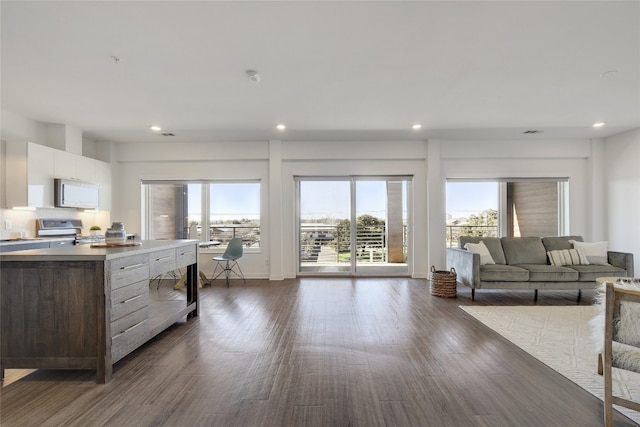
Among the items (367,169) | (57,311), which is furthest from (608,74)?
(57,311)

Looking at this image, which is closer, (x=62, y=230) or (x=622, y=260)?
(x=622, y=260)

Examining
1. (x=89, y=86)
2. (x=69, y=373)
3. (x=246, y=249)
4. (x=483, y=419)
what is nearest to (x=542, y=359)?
(x=483, y=419)

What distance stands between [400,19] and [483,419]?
2.71m

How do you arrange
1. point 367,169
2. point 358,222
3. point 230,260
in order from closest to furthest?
point 230,260, point 367,169, point 358,222

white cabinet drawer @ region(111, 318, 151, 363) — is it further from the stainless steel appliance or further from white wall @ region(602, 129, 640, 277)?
white wall @ region(602, 129, 640, 277)

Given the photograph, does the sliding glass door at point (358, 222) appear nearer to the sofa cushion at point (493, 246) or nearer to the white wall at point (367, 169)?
the white wall at point (367, 169)

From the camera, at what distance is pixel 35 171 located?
4.21 meters

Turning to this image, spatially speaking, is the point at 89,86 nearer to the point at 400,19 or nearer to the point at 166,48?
the point at 166,48

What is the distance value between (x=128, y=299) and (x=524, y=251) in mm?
5345

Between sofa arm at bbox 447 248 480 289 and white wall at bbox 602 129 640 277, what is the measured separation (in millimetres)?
3067

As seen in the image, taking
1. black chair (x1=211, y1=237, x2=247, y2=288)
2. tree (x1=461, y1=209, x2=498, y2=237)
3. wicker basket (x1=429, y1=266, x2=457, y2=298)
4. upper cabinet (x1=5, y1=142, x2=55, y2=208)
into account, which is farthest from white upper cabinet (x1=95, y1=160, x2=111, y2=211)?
tree (x1=461, y1=209, x2=498, y2=237)

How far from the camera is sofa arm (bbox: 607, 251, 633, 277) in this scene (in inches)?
167

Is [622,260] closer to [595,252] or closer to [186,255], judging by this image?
[595,252]

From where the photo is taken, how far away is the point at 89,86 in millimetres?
3295
